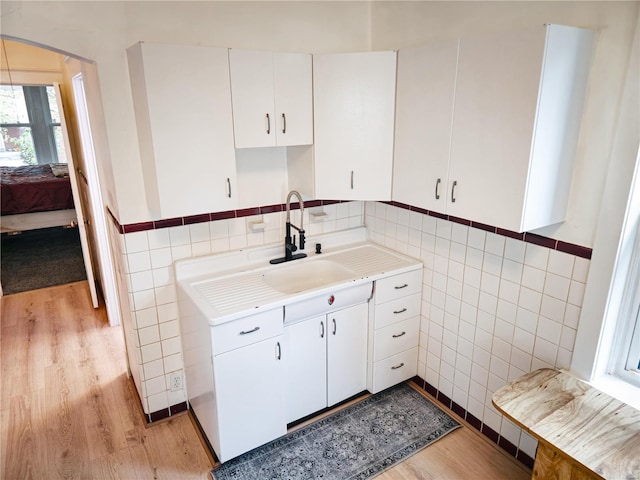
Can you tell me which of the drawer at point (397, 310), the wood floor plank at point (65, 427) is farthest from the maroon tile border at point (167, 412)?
the drawer at point (397, 310)

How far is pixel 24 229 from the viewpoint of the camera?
556 centimetres

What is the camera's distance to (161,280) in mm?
2334

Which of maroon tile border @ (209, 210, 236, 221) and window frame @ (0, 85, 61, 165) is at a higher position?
window frame @ (0, 85, 61, 165)

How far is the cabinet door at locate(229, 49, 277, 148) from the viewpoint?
2.02m

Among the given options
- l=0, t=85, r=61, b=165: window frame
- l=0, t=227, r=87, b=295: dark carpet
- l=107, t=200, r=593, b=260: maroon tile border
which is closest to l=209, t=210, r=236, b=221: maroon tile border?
l=107, t=200, r=593, b=260: maroon tile border

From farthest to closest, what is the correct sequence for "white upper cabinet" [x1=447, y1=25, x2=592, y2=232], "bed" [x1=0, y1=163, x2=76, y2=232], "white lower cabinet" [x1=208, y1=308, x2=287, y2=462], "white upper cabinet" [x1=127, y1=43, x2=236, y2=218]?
"bed" [x1=0, y1=163, x2=76, y2=232], "white lower cabinet" [x1=208, y1=308, x2=287, y2=462], "white upper cabinet" [x1=127, y1=43, x2=236, y2=218], "white upper cabinet" [x1=447, y1=25, x2=592, y2=232]

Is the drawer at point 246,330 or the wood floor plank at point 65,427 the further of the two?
the wood floor plank at point 65,427

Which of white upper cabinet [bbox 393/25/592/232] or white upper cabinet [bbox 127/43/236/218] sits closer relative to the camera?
white upper cabinet [bbox 393/25/592/232]

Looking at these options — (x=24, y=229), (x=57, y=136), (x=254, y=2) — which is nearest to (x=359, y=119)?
(x=254, y=2)

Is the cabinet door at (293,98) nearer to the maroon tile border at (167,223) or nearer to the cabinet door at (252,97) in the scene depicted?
the cabinet door at (252,97)

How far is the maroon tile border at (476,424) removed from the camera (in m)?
2.18

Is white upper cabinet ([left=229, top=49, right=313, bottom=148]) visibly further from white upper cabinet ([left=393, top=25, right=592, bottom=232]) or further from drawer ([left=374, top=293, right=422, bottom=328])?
drawer ([left=374, top=293, right=422, bottom=328])

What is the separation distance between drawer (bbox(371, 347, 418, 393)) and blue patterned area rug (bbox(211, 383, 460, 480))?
11 cm

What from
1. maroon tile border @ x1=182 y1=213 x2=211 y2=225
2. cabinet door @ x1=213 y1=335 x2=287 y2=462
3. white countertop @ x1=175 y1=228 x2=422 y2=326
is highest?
maroon tile border @ x1=182 y1=213 x2=211 y2=225
